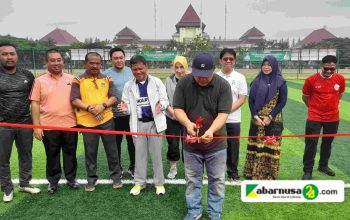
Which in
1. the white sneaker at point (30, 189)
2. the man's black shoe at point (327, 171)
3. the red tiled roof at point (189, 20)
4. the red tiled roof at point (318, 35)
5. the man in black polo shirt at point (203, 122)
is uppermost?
the red tiled roof at point (189, 20)

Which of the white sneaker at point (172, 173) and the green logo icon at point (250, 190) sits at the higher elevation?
the green logo icon at point (250, 190)

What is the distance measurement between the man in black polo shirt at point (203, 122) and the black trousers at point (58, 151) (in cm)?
172

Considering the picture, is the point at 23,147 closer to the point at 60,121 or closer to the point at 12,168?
the point at 60,121

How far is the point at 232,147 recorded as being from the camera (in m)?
4.77

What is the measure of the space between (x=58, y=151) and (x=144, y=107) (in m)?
1.33

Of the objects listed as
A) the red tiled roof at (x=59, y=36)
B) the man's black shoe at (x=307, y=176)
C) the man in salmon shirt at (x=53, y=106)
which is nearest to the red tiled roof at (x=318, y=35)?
the red tiled roof at (x=59, y=36)

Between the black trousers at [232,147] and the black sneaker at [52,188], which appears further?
the black trousers at [232,147]

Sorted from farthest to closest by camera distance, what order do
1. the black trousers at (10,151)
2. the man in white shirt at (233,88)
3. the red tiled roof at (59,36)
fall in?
the red tiled roof at (59,36), the man in white shirt at (233,88), the black trousers at (10,151)

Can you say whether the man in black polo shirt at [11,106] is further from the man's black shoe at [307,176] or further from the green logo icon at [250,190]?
the man's black shoe at [307,176]

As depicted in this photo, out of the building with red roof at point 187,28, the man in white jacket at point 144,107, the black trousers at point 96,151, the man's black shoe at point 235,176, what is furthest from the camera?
the building with red roof at point 187,28

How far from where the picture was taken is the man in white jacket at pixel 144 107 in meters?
4.32

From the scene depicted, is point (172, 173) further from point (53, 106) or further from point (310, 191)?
point (310, 191)

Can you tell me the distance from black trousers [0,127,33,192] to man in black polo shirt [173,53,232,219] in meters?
2.16

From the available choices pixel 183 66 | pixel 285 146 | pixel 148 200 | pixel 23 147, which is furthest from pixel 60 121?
pixel 285 146
